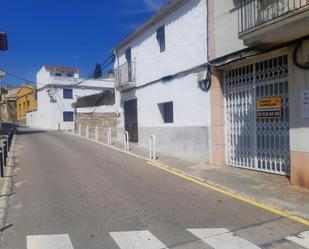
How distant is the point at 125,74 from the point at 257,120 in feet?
33.6

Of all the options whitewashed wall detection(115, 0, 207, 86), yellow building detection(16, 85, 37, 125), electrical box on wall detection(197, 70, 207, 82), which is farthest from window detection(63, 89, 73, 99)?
electrical box on wall detection(197, 70, 207, 82)

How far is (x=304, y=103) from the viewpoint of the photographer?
7730 millimetres

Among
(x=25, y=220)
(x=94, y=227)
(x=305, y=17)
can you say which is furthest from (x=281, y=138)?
(x=25, y=220)

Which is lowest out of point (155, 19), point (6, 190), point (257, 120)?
point (6, 190)

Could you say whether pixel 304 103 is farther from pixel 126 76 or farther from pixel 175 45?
pixel 126 76

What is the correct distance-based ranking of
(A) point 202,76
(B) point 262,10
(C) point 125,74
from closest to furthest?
(B) point 262,10 < (A) point 202,76 < (C) point 125,74

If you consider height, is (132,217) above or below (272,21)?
below

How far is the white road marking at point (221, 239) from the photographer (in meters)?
4.80

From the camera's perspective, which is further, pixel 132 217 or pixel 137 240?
pixel 132 217

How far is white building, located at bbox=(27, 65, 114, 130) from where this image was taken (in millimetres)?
42031

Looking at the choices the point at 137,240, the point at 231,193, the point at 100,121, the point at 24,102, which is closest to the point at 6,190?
the point at 137,240

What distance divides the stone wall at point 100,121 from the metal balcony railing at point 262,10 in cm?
1330

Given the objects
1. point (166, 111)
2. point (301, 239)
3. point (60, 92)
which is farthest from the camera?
point (60, 92)

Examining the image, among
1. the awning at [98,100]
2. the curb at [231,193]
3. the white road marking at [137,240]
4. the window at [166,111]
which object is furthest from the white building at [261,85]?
the awning at [98,100]
